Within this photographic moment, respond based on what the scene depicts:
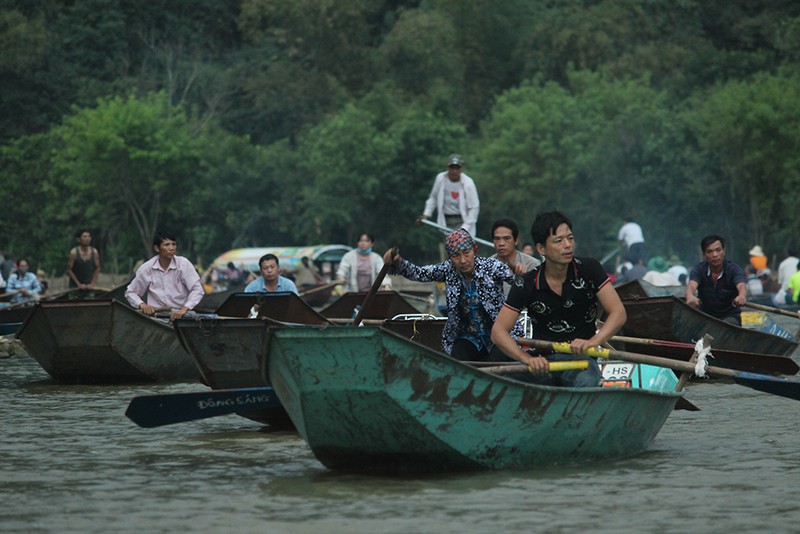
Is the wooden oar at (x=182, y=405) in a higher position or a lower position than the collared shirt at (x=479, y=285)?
lower

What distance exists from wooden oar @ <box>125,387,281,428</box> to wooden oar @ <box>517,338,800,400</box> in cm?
177

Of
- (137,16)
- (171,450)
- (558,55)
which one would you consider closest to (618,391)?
(171,450)

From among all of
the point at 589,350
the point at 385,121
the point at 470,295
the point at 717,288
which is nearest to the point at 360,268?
the point at 717,288

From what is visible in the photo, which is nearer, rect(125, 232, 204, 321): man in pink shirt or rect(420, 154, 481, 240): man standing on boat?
rect(125, 232, 204, 321): man in pink shirt

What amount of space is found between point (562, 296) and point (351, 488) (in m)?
1.80

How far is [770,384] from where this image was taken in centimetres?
911

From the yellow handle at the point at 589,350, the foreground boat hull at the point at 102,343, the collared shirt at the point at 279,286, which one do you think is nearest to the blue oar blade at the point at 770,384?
the yellow handle at the point at 589,350

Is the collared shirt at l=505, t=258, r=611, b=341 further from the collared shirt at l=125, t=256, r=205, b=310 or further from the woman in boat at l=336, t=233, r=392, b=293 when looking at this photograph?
the woman in boat at l=336, t=233, r=392, b=293

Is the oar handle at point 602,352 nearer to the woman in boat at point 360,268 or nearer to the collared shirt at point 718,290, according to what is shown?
the collared shirt at point 718,290

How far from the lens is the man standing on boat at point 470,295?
31.3 ft

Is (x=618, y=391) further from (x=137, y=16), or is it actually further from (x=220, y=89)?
(x=137, y=16)

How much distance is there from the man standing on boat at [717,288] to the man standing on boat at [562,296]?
5.83 metres

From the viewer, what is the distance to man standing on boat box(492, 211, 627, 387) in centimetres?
863

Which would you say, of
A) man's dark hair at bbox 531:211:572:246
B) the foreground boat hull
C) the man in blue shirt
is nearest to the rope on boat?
man's dark hair at bbox 531:211:572:246
